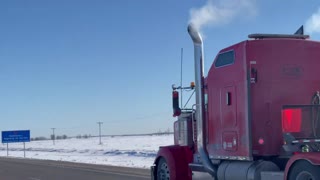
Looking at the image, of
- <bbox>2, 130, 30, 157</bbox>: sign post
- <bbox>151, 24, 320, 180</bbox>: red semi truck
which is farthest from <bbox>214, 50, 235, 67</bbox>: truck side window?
<bbox>2, 130, 30, 157</bbox>: sign post

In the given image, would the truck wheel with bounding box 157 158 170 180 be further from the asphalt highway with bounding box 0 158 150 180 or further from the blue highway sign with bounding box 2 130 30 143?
the blue highway sign with bounding box 2 130 30 143

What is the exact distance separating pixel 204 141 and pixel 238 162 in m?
1.37

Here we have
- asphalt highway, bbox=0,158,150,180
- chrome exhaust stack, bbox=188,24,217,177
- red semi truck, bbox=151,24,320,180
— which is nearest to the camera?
red semi truck, bbox=151,24,320,180

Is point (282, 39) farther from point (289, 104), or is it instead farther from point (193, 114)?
point (193, 114)

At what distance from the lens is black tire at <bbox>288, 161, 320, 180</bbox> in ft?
24.0

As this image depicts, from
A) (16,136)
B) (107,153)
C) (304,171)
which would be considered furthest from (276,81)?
(16,136)

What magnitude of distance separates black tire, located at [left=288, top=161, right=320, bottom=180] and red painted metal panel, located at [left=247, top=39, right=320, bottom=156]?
119 cm

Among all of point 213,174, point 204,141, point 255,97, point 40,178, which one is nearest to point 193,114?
point 204,141

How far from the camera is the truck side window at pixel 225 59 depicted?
384 inches

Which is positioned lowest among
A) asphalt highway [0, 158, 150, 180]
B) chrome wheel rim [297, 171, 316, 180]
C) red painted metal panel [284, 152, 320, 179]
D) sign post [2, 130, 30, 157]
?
asphalt highway [0, 158, 150, 180]

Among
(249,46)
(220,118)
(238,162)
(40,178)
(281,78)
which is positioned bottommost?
(40,178)

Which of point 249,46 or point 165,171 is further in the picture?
point 165,171

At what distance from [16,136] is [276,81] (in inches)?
2423

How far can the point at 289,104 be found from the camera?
9141mm
